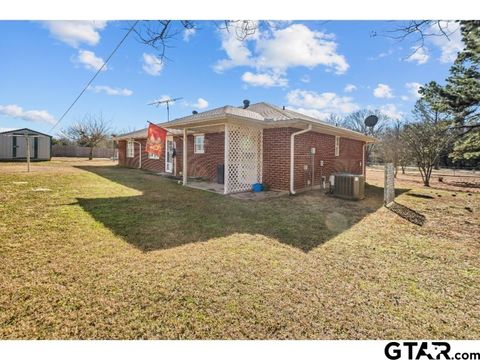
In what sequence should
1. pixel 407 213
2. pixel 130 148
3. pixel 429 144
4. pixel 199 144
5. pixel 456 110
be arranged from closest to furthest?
pixel 407 213, pixel 456 110, pixel 199 144, pixel 429 144, pixel 130 148

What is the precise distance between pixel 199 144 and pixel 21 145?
20.0 m

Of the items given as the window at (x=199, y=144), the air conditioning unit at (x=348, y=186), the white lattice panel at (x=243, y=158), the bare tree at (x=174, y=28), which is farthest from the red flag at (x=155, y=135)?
the air conditioning unit at (x=348, y=186)

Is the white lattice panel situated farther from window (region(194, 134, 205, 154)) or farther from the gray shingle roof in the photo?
window (region(194, 134, 205, 154))

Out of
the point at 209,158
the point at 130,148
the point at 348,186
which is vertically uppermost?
the point at 130,148

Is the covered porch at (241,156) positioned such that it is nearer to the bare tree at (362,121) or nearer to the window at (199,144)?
the window at (199,144)

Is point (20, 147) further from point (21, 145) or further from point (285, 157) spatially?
point (285, 157)

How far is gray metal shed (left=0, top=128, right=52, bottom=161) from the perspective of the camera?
70.5ft

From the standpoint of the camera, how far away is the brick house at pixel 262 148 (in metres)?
8.77

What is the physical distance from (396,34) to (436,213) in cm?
520

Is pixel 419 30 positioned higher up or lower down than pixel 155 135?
higher up

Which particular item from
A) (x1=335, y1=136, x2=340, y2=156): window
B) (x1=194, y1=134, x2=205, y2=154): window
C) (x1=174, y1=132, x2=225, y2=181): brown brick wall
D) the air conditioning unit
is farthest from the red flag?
(x1=335, y1=136, x2=340, y2=156): window

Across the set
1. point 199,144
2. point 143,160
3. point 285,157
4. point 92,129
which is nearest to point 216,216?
point 285,157

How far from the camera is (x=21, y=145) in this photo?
72.7 feet
